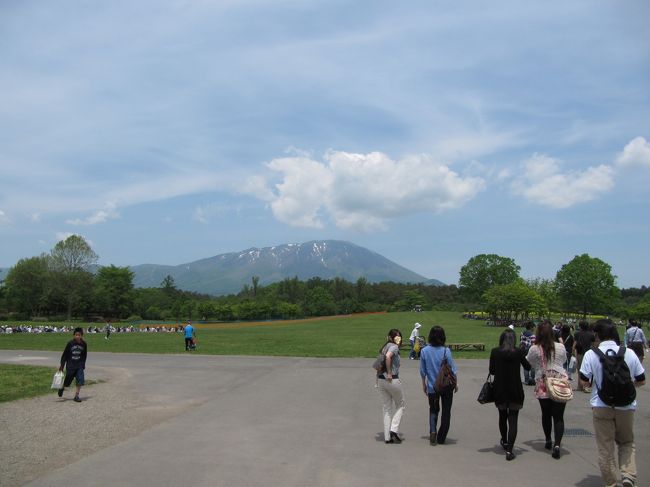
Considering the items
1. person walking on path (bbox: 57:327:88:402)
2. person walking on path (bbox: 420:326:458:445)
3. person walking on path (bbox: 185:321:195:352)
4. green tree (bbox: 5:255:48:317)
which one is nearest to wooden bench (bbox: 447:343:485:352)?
person walking on path (bbox: 185:321:195:352)

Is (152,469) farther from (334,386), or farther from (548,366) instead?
(334,386)

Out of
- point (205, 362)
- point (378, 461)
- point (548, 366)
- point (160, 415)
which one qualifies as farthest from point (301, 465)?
point (205, 362)

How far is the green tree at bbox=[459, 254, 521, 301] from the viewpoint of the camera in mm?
106062

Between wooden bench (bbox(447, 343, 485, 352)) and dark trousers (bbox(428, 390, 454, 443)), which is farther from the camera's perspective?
wooden bench (bbox(447, 343, 485, 352))

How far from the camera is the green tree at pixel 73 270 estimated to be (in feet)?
282

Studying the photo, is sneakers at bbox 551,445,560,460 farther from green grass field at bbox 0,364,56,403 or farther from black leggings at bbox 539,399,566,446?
green grass field at bbox 0,364,56,403

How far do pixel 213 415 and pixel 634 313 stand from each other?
91.8 m

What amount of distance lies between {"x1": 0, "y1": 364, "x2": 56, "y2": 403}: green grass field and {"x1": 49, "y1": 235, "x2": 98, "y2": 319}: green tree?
71713mm

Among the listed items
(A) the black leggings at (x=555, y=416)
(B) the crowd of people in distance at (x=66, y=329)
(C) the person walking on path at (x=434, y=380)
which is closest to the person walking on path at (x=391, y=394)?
(C) the person walking on path at (x=434, y=380)

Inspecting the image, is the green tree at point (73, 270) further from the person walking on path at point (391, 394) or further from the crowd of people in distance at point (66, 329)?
the person walking on path at point (391, 394)

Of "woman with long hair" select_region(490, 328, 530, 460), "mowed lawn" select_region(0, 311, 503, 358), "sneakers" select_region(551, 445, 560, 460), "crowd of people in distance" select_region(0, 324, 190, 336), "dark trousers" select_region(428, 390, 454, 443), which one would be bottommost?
"crowd of people in distance" select_region(0, 324, 190, 336)

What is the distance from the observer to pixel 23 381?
15.7m

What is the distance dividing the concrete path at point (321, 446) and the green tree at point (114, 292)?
83182mm

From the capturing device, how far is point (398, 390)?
847 cm
